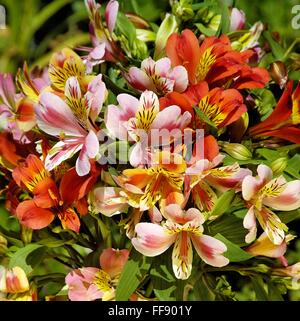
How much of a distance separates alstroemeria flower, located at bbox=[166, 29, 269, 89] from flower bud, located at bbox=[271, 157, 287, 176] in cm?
9

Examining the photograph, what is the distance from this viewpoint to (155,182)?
0.73 meters

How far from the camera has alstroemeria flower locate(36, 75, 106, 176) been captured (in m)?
0.71

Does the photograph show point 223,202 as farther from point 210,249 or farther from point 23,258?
point 23,258

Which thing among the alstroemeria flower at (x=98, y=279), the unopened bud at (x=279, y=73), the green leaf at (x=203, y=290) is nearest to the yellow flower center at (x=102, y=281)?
the alstroemeria flower at (x=98, y=279)

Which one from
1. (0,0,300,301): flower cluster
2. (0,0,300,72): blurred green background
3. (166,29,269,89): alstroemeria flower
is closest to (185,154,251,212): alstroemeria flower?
(0,0,300,301): flower cluster

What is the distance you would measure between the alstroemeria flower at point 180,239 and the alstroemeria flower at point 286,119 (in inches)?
6.0

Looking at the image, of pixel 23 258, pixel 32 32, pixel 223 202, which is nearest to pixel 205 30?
pixel 223 202

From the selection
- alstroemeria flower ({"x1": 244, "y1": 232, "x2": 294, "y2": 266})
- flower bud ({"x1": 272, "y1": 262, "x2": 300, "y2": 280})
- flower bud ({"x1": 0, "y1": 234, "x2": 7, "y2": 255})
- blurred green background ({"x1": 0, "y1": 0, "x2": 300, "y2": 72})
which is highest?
alstroemeria flower ({"x1": 244, "y1": 232, "x2": 294, "y2": 266})

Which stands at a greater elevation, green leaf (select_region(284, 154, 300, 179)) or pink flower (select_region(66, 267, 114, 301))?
green leaf (select_region(284, 154, 300, 179))

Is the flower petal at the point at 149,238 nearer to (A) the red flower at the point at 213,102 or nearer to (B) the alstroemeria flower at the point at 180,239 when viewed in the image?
(B) the alstroemeria flower at the point at 180,239

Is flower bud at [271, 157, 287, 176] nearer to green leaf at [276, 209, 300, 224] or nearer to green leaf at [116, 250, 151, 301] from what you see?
green leaf at [276, 209, 300, 224]

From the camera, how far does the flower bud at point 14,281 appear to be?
0.77 m
